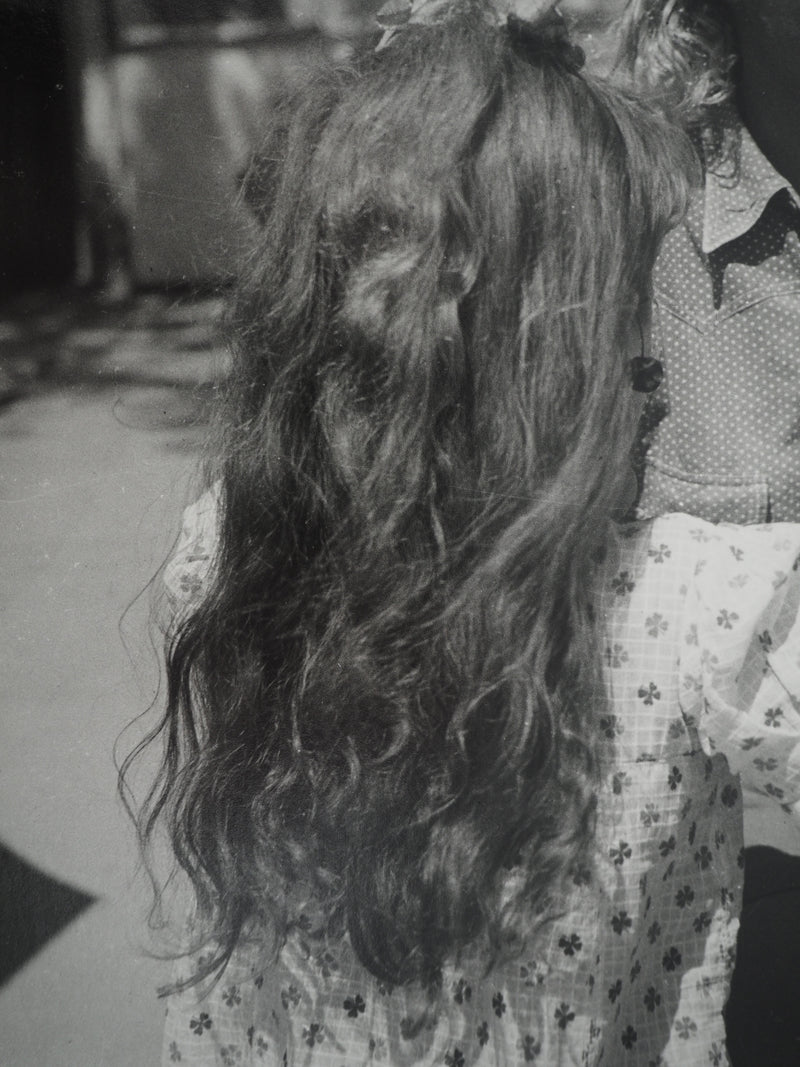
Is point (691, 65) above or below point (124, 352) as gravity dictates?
above

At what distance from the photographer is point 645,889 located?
0.85m

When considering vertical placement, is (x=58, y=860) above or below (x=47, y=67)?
below

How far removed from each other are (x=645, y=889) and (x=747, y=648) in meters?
0.27

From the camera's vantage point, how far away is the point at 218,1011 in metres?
0.97

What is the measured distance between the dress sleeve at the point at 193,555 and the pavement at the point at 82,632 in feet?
0.14

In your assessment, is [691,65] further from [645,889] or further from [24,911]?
[24,911]

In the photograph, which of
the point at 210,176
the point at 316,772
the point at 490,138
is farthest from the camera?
the point at 210,176

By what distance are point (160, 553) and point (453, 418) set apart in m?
0.45

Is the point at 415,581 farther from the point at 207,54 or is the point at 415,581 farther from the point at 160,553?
the point at 207,54

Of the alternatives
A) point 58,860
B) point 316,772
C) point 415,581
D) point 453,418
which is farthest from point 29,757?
point 453,418

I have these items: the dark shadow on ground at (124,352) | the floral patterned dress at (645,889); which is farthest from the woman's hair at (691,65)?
the dark shadow on ground at (124,352)

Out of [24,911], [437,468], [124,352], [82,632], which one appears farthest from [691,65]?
[24,911]

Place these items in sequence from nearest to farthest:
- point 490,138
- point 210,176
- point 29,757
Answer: point 490,138, point 210,176, point 29,757

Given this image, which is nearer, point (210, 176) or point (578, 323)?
point (578, 323)
